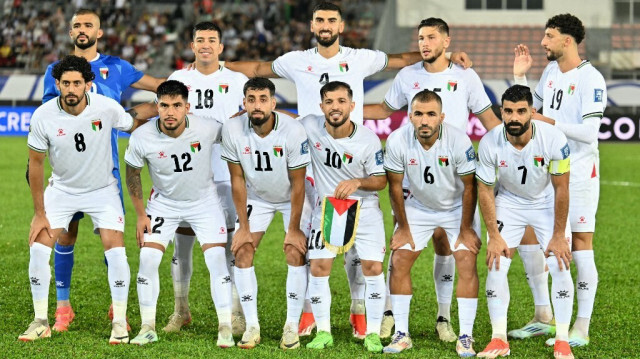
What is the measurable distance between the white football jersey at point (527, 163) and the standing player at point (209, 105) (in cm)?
214

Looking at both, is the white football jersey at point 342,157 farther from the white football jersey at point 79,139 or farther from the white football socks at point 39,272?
the white football socks at point 39,272

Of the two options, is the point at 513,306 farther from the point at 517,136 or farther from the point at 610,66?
the point at 610,66

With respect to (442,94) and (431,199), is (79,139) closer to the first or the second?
(431,199)

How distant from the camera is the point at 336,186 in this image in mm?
6984

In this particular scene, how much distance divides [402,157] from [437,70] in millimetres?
1030

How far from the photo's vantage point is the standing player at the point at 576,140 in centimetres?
696

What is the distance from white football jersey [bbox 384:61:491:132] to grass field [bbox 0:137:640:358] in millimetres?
1726

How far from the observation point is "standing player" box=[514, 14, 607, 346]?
6.96 m

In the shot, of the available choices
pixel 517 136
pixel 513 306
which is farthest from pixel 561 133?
pixel 513 306

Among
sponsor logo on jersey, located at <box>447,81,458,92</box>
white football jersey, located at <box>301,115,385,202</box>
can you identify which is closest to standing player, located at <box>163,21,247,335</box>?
white football jersey, located at <box>301,115,385,202</box>

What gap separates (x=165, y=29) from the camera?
33.3 m

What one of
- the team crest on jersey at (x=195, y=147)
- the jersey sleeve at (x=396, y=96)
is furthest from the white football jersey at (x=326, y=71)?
the team crest on jersey at (x=195, y=147)

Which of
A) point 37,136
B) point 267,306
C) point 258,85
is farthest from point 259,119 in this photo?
point 267,306

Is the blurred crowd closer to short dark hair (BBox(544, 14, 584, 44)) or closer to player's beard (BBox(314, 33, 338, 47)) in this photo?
player's beard (BBox(314, 33, 338, 47))
